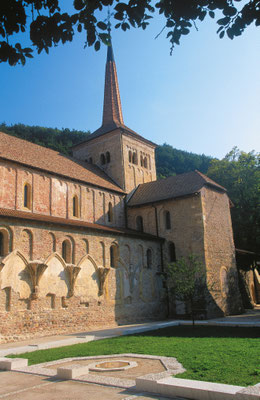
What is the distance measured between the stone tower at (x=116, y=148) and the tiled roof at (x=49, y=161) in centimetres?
167

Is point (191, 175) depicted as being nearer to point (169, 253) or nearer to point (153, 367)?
point (169, 253)

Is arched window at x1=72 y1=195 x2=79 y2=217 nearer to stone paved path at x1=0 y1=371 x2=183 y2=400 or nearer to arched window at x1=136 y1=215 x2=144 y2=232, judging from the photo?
arched window at x1=136 y1=215 x2=144 y2=232

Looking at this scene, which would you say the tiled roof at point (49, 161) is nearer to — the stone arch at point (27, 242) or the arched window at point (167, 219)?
the arched window at point (167, 219)

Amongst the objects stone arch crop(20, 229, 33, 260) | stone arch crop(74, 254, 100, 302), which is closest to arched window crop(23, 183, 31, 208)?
stone arch crop(20, 229, 33, 260)

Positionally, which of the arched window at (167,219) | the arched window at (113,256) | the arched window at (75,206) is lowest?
the arched window at (113,256)

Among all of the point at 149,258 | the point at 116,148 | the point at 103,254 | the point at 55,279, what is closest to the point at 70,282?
the point at 55,279

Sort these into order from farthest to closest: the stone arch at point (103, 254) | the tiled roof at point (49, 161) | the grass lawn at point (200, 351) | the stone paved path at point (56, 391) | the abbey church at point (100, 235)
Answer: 1. the tiled roof at point (49, 161)
2. the stone arch at point (103, 254)
3. the abbey church at point (100, 235)
4. the grass lawn at point (200, 351)
5. the stone paved path at point (56, 391)

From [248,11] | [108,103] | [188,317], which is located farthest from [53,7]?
[108,103]

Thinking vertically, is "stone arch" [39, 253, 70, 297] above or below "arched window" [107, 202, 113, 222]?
below

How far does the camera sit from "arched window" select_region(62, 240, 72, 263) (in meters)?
20.1

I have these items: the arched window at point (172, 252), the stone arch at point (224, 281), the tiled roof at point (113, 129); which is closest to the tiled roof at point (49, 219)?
the arched window at point (172, 252)

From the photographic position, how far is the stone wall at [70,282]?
16875 millimetres

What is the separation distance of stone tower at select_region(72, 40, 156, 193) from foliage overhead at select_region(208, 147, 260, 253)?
9.10 m

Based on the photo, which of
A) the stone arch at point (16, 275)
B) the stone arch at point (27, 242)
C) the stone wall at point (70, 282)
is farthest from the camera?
the stone arch at point (27, 242)
